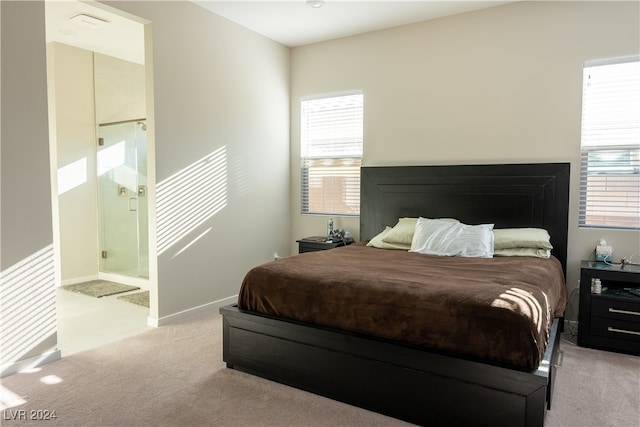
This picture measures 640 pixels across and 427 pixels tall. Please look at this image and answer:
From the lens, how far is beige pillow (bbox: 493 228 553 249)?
3318mm

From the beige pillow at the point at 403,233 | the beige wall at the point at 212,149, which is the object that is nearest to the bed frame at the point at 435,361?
the beige pillow at the point at 403,233

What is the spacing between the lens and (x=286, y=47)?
4953 millimetres

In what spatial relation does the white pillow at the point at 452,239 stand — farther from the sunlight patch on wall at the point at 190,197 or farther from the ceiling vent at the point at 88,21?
the ceiling vent at the point at 88,21

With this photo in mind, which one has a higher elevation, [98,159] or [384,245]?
[98,159]

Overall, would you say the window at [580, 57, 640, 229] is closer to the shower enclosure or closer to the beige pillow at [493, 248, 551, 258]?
the beige pillow at [493, 248, 551, 258]

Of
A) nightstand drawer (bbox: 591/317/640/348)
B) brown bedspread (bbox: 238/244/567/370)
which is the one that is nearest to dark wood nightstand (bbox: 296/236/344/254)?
brown bedspread (bbox: 238/244/567/370)

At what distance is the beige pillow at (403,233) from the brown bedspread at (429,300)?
681 mm

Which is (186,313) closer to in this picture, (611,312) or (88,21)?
(88,21)

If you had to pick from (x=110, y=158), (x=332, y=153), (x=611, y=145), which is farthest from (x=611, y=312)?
(x=110, y=158)

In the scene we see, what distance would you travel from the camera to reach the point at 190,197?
3818mm

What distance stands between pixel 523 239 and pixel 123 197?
451 centimetres

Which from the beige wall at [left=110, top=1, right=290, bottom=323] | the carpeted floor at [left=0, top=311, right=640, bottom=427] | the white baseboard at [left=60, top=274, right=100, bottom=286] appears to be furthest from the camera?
the white baseboard at [left=60, top=274, right=100, bottom=286]

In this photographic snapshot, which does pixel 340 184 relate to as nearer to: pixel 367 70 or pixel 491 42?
pixel 367 70

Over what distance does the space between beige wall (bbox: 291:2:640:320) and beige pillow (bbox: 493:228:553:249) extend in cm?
38
